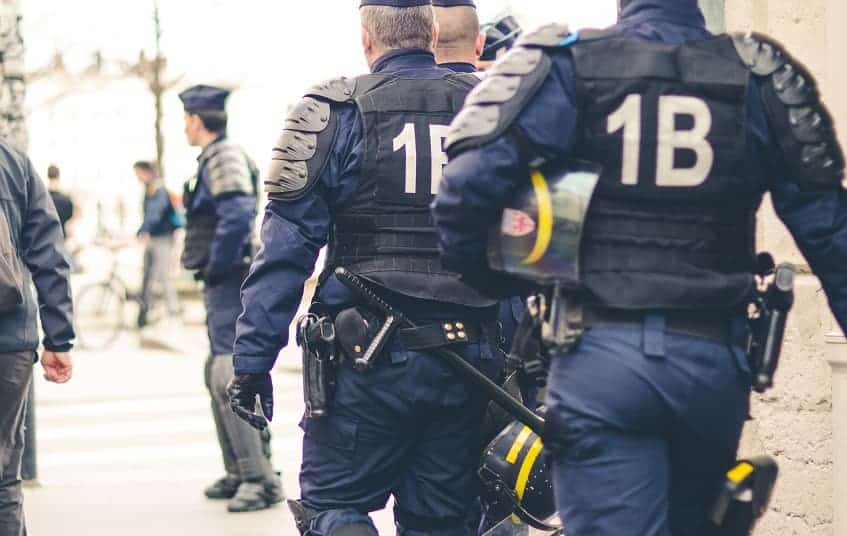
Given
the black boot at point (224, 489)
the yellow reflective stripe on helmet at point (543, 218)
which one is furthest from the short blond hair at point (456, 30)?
the black boot at point (224, 489)

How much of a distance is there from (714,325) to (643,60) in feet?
1.85

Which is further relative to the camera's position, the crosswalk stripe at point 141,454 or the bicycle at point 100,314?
the bicycle at point 100,314

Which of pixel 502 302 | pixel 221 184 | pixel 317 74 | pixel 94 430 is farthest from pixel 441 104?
pixel 317 74

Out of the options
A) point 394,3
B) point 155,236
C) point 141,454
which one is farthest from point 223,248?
point 155,236

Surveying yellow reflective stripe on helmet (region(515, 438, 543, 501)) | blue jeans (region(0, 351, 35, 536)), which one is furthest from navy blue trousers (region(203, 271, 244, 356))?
yellow reflective stripe on helmet (region(515, 438, 543, 501))

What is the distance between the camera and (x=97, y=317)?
18.0 meters

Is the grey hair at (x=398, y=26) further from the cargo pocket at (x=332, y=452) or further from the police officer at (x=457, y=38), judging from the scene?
the cargo pocket at (x=332, y=452)

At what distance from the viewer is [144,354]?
54.5ft

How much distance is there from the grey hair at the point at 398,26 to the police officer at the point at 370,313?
0.10m

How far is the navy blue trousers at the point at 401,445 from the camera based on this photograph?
4.38 m

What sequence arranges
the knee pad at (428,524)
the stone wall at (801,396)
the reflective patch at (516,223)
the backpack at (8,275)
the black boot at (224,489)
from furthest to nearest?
the black boot at (224,489) < the backpack at (8,275) < the stone wall at (801,396) < the knee pad at (428,524) < the reflective patch at (516,223)

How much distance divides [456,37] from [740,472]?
2476mm

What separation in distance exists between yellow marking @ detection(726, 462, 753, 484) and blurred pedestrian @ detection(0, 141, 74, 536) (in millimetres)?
2789

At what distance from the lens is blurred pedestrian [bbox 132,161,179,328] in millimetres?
17828
